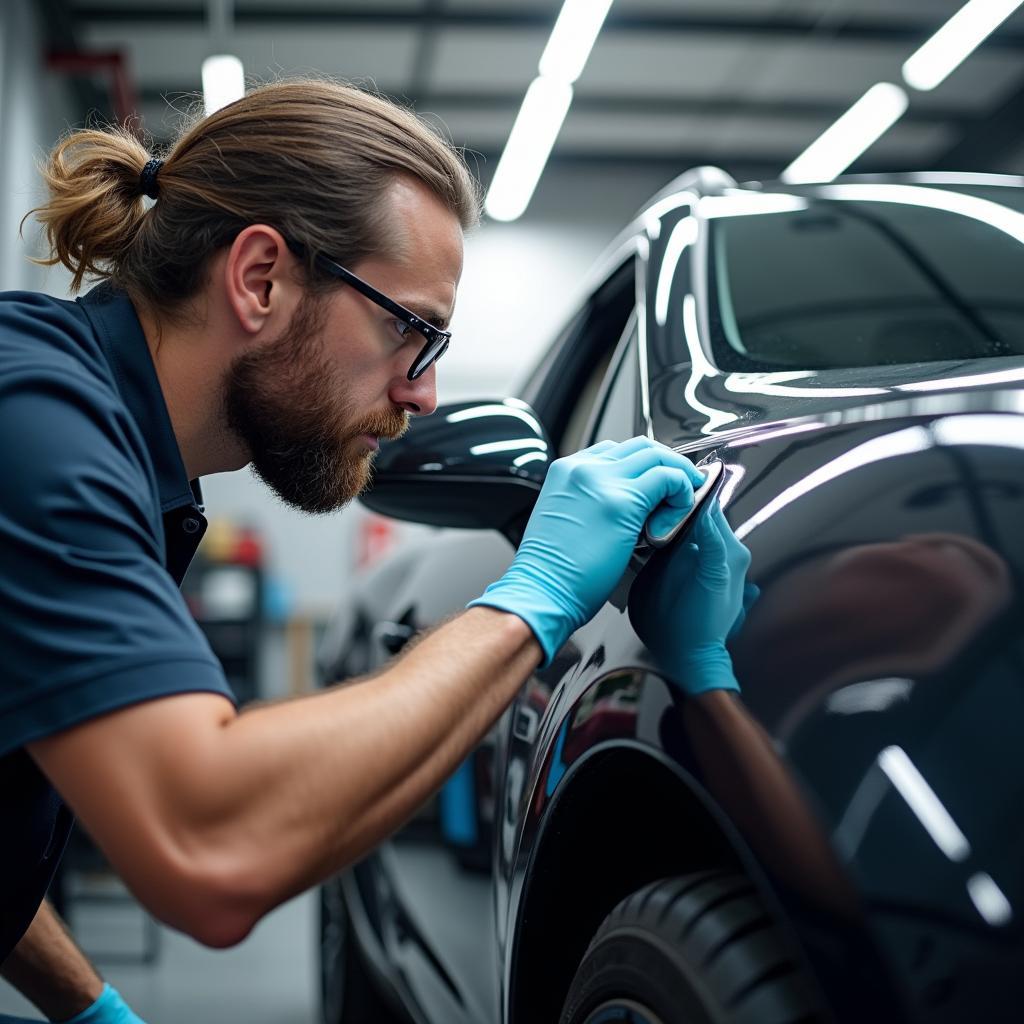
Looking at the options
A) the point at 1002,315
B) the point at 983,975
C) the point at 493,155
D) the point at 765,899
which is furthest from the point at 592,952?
the point at 493,155

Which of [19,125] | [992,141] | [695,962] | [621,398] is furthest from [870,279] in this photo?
[992,141]

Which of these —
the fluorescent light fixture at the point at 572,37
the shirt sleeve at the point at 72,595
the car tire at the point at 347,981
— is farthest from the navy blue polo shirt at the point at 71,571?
the fluorescent light fixture at the point at 572,37

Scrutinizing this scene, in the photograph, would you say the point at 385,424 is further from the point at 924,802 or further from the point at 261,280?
the point at 924,802

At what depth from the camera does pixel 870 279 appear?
1497 mm

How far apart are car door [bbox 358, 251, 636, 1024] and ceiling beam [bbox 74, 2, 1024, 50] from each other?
5.80m

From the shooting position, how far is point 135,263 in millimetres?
1289

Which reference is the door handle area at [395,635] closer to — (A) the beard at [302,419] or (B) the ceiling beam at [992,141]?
(A) the beard at [302,419]

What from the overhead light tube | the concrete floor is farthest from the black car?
the overhead light tube

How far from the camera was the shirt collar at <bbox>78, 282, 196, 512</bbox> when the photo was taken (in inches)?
46.9

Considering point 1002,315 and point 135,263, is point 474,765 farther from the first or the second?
point 1002,315

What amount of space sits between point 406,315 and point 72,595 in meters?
0.50

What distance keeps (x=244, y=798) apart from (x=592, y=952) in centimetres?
31

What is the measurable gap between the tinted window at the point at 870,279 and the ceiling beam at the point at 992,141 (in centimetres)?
734

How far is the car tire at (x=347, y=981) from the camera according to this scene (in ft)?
7.50
